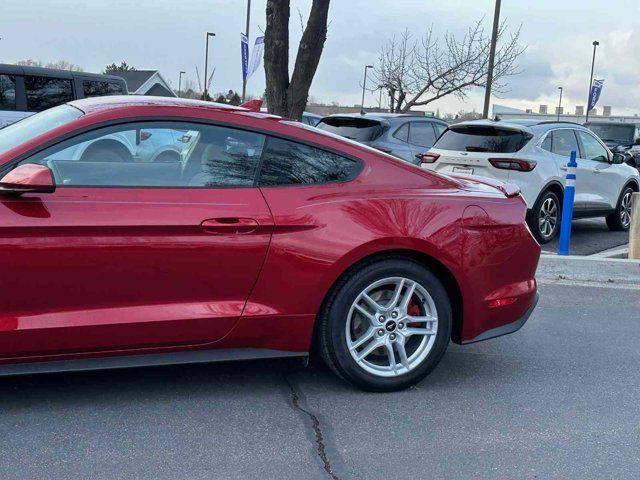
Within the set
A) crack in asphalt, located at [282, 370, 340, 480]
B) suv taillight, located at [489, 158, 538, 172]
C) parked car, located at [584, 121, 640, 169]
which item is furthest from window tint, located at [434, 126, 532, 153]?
parked car, located at [584, 121, 640, 169]

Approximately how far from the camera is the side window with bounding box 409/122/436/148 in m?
12.4

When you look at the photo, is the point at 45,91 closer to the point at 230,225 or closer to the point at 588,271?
the point at 588,271

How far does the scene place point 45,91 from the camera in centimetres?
1446

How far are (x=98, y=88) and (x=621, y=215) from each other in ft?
33.0

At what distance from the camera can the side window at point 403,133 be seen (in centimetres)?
1212

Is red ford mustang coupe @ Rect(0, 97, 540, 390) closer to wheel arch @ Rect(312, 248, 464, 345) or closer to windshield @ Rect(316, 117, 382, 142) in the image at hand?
wheel arch @ Rect(312, 248, 464, 345)

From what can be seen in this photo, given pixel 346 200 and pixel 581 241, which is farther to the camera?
pixel 581 241

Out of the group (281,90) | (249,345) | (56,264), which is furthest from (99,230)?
(281,90)

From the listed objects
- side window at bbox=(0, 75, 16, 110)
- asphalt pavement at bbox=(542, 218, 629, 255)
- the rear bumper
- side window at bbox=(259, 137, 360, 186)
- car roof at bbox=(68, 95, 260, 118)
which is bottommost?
asphalt pavement at bbox=(542, 218, 629, 255)

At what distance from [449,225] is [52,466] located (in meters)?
2.32

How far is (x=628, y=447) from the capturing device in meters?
3.67

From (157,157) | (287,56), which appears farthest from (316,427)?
(287,56)

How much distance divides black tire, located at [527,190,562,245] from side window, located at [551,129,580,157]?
647 mm

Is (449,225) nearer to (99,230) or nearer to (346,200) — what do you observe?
(346,200)
